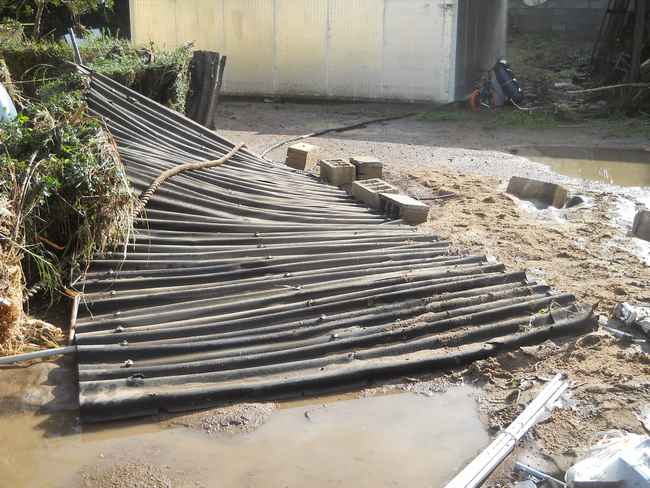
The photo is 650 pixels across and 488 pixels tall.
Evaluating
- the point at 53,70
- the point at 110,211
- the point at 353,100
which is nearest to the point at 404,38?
the point at 353,100

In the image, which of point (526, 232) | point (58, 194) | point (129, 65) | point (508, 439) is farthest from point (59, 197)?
point (129, 65)

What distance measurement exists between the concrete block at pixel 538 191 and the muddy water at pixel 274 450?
16.0 feet

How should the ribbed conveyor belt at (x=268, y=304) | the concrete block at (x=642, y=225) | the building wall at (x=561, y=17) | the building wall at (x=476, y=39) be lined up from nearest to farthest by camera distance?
the ribbed conveyor belt at (x=268, y=304), the concrete block at (x=642, y=225), the building wall at (x=476, y=39), the building wall at (x=561, y=17)

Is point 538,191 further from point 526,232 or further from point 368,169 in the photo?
point 368,169

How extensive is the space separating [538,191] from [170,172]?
439 centimetres

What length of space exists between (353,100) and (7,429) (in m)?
13.0

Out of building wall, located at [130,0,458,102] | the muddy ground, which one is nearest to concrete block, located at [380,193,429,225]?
the muddy ground

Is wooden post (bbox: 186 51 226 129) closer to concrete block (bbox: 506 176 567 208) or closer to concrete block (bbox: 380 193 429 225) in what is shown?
concrete block (bbox: 506 176 567 208)

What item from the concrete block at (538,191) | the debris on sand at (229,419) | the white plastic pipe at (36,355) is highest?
the concrete block at (538,191)

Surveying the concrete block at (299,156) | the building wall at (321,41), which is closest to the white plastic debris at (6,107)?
the concrete block at (299,156)

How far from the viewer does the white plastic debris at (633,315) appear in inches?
200

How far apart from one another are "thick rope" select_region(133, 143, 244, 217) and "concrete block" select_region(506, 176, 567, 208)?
331 cm

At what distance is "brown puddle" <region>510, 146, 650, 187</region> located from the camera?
9.91m

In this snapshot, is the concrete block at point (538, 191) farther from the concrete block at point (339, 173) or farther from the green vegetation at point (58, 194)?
the green vegetation at point (58, 194)
